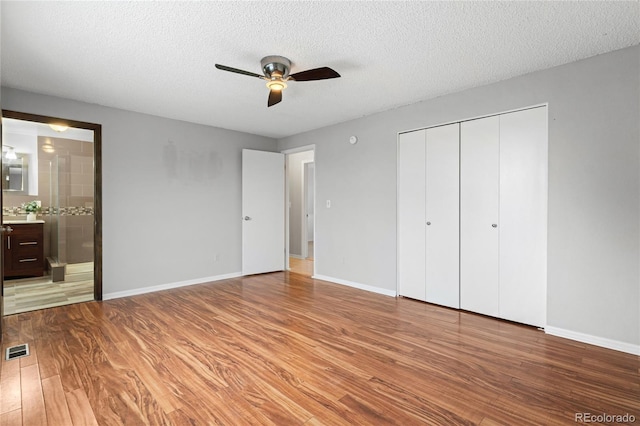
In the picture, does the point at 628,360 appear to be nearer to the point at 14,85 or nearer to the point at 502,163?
the point at 502,163

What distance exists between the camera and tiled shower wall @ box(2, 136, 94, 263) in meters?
4.78

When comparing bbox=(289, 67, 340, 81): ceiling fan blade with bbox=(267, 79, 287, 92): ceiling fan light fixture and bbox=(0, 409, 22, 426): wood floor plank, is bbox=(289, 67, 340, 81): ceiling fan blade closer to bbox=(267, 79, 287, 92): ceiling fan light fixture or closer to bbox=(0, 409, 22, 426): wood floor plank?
bbox=(267, 79, 287, 92): ceiling fan light fixture

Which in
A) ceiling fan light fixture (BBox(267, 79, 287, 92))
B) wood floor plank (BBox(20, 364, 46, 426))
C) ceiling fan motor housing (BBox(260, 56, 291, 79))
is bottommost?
wood floor plank (BBox(20, 364, 46, 426))

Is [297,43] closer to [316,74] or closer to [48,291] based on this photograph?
[316,74]

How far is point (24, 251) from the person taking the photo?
474cm

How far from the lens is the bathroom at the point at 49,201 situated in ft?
15.4

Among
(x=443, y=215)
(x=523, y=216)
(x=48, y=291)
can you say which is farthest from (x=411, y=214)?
(x=48, y=291)

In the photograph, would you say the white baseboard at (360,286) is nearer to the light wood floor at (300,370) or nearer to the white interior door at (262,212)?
the light wood floor at (300,370)

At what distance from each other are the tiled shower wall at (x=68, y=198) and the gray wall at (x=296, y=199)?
3763 mm

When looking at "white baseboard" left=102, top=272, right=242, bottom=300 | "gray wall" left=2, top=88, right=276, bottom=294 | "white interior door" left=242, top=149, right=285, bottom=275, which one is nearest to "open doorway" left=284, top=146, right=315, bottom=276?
"white interior door" left=242, top=149, right=285, bottom=275

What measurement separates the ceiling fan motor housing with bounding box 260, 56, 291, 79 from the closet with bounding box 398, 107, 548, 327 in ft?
6.36

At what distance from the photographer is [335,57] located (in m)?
2.65

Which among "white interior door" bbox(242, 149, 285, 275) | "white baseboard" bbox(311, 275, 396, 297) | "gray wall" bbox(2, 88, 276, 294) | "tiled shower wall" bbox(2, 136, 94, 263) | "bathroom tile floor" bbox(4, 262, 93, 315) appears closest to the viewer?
"bathroom tile floor" bbox(4, 262, 93, 315)

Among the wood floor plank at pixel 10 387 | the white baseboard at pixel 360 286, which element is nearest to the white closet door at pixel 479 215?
the white baseboard at pixel 360 286
